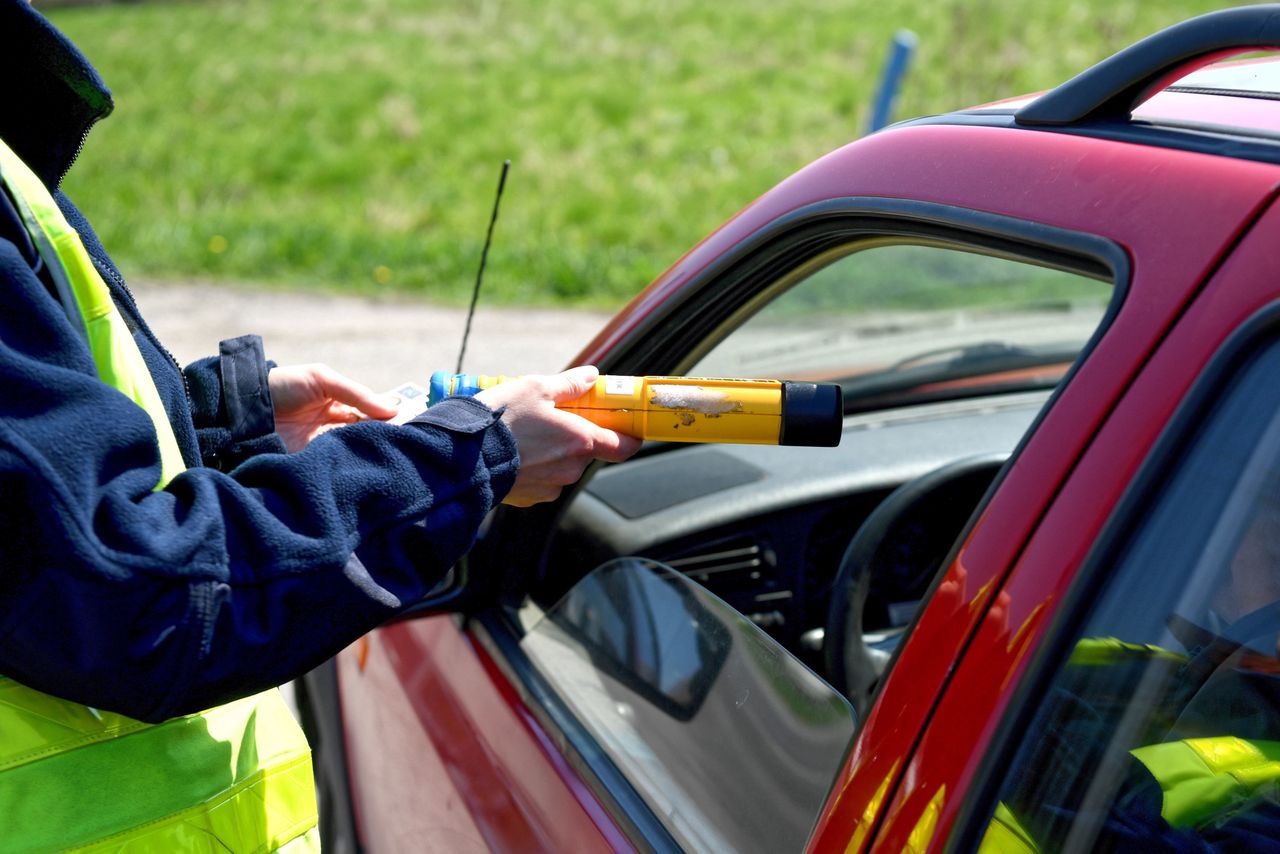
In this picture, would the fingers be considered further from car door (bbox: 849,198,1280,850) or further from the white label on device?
car door (bbox: 849,198,1280,850)

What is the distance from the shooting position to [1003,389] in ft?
8.34

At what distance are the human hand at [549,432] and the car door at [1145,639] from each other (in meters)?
0.53

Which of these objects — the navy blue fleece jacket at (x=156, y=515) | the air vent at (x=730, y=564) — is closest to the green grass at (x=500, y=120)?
the air vent at (x=730, y=564)

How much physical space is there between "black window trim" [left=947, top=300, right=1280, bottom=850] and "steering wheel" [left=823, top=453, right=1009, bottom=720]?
54 centimetres

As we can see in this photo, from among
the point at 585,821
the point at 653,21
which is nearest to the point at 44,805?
the point at 585,821

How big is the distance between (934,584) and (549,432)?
480 mm

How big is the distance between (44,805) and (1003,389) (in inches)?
77.0

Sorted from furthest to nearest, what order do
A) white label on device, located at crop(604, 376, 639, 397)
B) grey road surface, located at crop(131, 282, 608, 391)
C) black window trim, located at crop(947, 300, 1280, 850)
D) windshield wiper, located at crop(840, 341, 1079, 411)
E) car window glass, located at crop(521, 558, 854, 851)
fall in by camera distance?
grey road surface, located at crop(131, 282, 608, 391), windshield wiper, located at crop(840, 341, 1079, 411), white label on device, located at crop(604, 376, 639, 397), car window glass, located at crop(521, 558, 854, 851), black window trim, located at crop(947, 300, 1280, 850)

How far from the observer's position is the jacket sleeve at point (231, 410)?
66.9 inches

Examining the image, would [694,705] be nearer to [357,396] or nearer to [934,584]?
[934,584]

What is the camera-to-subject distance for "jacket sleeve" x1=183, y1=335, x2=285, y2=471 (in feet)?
5.58

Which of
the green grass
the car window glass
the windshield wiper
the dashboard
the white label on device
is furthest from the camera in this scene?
the green grass

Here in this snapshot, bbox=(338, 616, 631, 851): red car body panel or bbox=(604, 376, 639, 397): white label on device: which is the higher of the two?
bbox=(604, 376, 639, 397): white label on device

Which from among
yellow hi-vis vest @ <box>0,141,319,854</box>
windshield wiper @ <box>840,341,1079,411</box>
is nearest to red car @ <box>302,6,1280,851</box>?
windshield wiper @ <box>840,341,1079,411</box>
